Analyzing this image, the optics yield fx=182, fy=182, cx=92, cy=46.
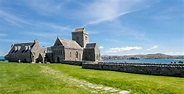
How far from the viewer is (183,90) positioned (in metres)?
11.9

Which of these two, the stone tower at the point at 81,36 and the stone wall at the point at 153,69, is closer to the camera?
the stone wall at the point at 153,69

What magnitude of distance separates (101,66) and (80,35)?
133 ft

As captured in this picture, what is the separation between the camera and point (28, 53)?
58.1 metres

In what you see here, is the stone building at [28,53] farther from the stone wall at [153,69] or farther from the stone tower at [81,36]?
the stone wall at [153,69]

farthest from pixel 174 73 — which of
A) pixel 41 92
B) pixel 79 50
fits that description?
pixel 79 50

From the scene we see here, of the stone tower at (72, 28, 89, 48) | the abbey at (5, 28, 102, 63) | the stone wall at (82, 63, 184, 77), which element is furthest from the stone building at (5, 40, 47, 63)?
the stone wall at (82, 63, 184, 77)

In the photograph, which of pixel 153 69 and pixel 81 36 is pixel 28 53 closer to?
pixel 81 36

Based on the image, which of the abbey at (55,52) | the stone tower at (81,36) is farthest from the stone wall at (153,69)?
the stone tower at (81,36)

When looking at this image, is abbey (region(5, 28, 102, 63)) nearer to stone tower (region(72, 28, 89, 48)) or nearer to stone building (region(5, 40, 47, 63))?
stone building (region(5, 40, 47, 63))

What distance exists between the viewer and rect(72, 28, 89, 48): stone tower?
71037mm

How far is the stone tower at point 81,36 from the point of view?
71.0 meters

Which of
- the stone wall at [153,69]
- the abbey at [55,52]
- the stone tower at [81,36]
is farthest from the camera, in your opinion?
the stone tower at [81,36]

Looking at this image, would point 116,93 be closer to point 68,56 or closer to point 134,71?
point 134,71

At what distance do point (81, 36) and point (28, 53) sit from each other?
71.4 feet
